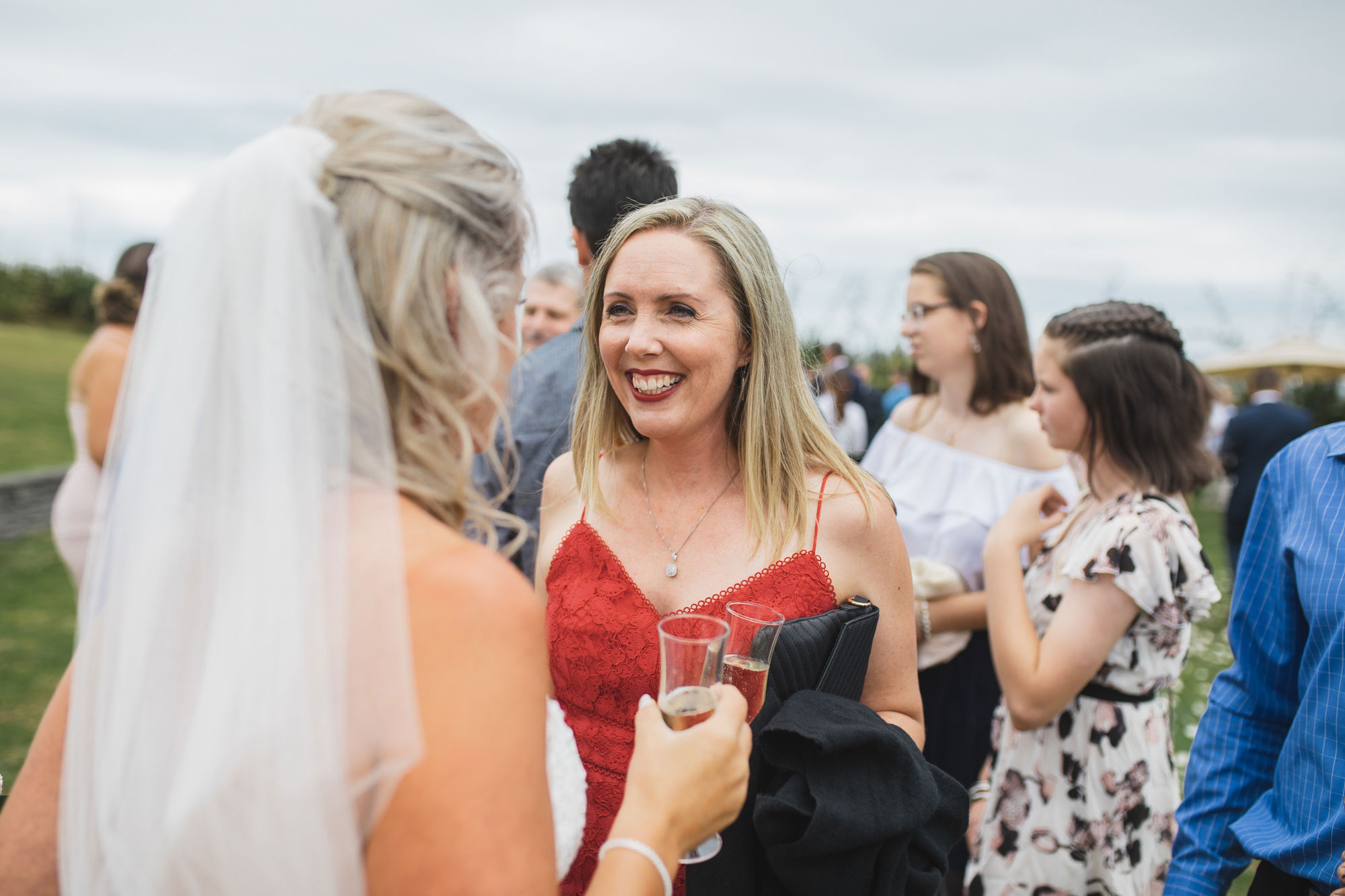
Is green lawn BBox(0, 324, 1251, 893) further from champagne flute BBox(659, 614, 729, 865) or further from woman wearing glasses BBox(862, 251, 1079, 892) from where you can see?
champagne flute BBox(659, 614, 729, 865)

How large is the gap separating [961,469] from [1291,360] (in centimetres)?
1290

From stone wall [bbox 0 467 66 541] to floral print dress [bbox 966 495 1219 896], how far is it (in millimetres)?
10205

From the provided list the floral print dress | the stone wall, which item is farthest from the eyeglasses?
the stone wall

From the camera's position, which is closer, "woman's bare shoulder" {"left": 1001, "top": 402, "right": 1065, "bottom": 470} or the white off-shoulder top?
the white off-shoulder top

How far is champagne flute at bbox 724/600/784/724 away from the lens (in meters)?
1.71

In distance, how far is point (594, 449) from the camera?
8.60 feet

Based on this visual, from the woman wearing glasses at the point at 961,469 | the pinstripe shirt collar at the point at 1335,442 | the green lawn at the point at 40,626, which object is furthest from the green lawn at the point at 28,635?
the pinstripe shirt collar at the point at 1335,442

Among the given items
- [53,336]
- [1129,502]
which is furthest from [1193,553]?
[53,336]

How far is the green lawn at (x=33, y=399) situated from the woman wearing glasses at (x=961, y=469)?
1260 cm

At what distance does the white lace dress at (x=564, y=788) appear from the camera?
54.9 inches

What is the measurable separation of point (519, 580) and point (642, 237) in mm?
→ 1437

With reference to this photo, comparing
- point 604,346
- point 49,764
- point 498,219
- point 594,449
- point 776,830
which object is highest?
point 498,219

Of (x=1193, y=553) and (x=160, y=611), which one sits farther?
(x=1193, y=553)

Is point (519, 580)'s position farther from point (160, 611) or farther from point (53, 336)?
point (53, 336)
